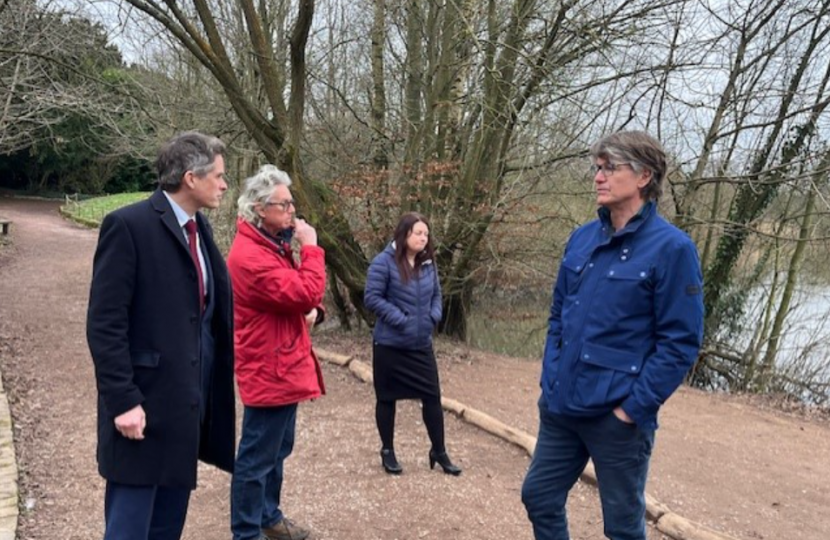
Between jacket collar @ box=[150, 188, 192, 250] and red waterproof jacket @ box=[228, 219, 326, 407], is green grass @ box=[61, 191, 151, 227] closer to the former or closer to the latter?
red waterproof jacket @ box=[228, 219, 326, 407]

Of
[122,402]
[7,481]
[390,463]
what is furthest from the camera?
[390,463]

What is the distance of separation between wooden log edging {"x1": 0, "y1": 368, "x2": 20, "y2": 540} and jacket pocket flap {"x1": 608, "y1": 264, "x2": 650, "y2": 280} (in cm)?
320

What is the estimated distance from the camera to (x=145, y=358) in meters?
2.41

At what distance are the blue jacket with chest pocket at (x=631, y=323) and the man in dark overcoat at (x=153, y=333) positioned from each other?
1.40 metres

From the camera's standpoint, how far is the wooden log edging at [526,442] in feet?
12.8

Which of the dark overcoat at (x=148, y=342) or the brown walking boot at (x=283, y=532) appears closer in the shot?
the dark overcoat at (x=148, y=342)

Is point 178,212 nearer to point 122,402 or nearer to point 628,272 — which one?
point 122,402

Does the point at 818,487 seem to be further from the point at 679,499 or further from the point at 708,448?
the point at 679,499

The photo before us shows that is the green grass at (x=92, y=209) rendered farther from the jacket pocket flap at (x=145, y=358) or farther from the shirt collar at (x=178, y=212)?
the jacket pocket flap at (x=145, y=358)

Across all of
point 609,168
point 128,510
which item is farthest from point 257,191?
point 609,168

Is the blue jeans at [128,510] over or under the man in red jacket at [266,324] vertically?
under

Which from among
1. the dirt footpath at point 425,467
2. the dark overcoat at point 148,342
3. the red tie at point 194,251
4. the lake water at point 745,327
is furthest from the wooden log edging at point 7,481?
the lake water at point 745,327

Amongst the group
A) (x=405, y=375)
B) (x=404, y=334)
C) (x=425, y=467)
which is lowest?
(x=425, y=467)

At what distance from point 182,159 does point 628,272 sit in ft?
5.53
